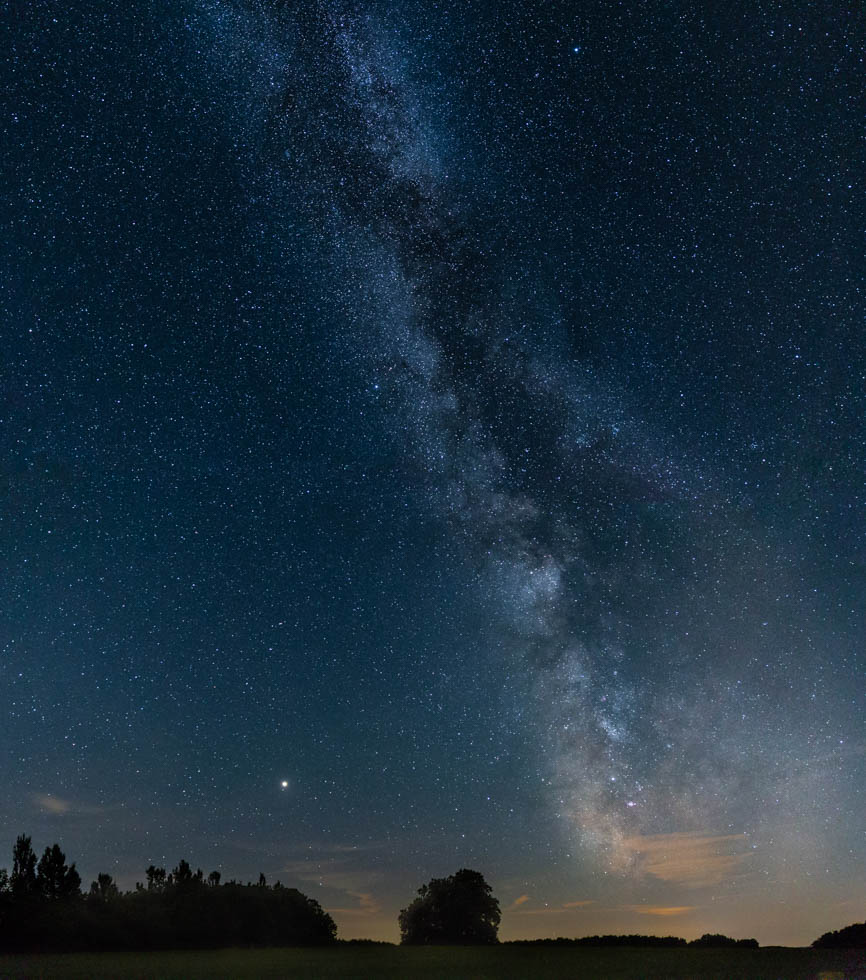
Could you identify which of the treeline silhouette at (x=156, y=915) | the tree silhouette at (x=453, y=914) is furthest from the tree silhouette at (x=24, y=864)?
the tree silhouette at (x=453, y=914)

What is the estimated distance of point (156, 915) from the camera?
58562 millimetres

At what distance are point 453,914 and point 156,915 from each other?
97.1 feet

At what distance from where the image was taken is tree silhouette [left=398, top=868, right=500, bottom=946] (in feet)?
244

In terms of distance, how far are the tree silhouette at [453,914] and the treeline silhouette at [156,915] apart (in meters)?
7.97

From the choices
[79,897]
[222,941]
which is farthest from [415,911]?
[79,897]

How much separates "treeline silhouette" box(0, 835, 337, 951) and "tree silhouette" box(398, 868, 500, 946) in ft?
26.2

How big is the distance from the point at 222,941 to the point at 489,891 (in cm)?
2915

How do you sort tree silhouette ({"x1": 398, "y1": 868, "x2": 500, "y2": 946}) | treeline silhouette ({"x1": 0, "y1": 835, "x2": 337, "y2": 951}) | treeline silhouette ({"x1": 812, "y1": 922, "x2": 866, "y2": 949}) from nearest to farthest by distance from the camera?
treeline silhouette ({"x1": 812, "y1": 922, "x2": 866, "y2": 949})
treeline silhouette ({"x1": 0, "y1": 835, "x2": 337, "y2": 951})
tree silhouette ({"x1": 398, "y1": 868, "x2": 500, "y2": 946})

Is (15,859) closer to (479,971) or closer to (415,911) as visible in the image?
(415,911)

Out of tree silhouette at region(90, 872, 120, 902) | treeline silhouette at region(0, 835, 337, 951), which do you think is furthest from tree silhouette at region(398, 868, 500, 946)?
tree silhouette at region(90, 872, 120, 902)

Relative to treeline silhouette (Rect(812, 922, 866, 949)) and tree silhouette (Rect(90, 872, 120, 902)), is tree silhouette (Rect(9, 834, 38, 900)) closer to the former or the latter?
tree silhouette (Rect(90, 872, 120, 902))

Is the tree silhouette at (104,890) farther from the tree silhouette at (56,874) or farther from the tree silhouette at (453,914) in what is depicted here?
the tree silhouette at (453,914)

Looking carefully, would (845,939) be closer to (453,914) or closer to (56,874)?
(453,914)

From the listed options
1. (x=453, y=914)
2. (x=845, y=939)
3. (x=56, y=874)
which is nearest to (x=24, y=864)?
(x=56, y=874)
